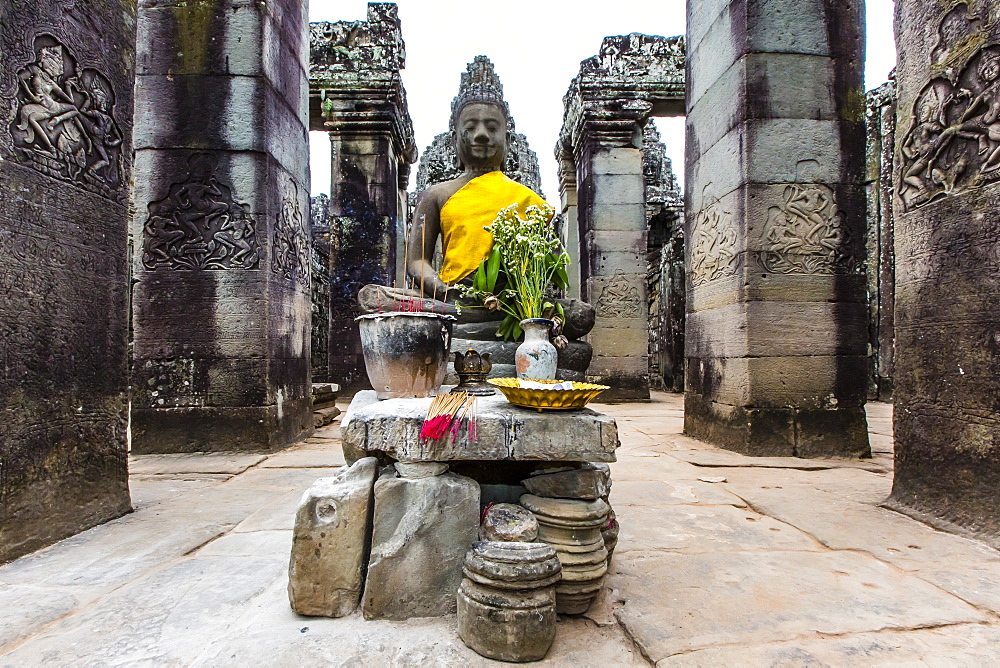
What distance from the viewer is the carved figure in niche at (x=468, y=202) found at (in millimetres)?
3689

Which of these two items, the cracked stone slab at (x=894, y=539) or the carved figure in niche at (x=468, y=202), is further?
the carved figure in niche at (x=468, y=202)

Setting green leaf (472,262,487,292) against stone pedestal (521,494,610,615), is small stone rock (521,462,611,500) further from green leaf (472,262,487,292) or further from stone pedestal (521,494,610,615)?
green leaf (472,262,487,292)

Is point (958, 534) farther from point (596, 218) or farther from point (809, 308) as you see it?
point (596, 218)

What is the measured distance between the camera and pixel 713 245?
4.70 m

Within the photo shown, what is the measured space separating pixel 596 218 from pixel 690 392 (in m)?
4.46

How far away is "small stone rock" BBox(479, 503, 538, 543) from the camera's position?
61.6 inches

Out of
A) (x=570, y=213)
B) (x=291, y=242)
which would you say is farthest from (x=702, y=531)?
(x=570, y=213)

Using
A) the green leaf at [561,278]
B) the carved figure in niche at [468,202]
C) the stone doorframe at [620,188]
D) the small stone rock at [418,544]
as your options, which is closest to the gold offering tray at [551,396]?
the small stone rock at [418,544]

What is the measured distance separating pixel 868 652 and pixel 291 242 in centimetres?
491

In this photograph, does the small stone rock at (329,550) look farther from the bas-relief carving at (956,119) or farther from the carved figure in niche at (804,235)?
the carved figure in niche at (804,235)

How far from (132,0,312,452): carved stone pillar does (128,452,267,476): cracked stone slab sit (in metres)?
0.13

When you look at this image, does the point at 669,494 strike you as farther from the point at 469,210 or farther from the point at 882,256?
the point at 882,256

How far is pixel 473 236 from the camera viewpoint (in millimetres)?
3758

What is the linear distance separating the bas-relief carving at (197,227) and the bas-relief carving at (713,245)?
394cm
